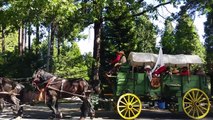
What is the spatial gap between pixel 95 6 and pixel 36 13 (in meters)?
2.85

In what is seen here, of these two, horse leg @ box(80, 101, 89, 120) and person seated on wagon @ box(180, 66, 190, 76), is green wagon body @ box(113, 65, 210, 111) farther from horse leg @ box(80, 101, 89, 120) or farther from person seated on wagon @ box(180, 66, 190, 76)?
horse leg @ box(80, 101, 89, 120)

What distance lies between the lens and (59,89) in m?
14.3

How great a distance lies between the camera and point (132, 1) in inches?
736

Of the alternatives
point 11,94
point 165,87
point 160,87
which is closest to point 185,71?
point 165,87

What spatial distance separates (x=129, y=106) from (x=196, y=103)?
267cm

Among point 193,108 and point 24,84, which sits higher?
point 24,84

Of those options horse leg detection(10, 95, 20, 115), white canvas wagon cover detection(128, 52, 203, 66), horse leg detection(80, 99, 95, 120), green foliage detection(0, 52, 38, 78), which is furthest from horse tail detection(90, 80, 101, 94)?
green foliage detection(0, 52, 38, 78)

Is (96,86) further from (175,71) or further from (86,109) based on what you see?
(175,71)

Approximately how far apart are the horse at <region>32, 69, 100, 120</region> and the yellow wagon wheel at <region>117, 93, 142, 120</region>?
114 centimetres

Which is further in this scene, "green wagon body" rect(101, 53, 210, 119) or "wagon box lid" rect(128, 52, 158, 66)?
"green wagon body" rect(101, 53, 210, 119)

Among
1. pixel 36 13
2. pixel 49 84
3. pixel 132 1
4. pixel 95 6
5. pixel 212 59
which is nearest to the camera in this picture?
pixel 49 84

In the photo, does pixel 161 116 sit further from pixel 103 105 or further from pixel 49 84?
pixel 49 84

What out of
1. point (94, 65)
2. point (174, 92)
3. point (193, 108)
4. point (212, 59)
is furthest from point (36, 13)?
point (212, 59)

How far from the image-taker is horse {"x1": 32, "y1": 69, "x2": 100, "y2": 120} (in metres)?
14.1
